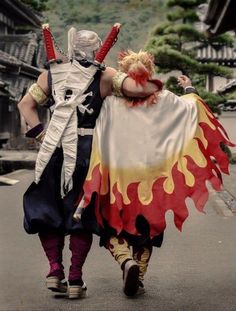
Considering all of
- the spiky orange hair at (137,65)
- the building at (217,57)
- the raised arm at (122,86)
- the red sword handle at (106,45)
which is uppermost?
the red sword handle at (106,45)

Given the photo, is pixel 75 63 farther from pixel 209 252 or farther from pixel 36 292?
pixel 209 252

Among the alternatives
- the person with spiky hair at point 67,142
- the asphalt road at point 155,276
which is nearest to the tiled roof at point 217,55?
the asphalt road at point 155,276

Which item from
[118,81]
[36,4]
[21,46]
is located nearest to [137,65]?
[118,81]

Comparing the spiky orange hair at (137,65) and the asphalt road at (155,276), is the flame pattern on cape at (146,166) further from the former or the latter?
the asphalt road at (155,276)

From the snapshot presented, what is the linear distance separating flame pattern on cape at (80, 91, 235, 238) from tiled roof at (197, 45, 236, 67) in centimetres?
3015

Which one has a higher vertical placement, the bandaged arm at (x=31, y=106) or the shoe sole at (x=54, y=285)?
the bandaged arm at (x=31, y=106)

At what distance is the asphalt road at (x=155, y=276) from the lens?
476 cm

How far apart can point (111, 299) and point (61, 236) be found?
589mm

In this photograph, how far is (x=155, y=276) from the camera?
573cm

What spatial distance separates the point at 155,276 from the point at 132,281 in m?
0.98

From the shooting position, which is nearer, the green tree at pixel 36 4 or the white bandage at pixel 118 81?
the white bandage at pixel 118 81

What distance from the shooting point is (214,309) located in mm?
4582

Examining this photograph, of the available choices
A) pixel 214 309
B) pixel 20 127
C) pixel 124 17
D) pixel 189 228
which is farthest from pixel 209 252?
pixel 124 17

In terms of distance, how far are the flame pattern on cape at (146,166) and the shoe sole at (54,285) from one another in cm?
52
